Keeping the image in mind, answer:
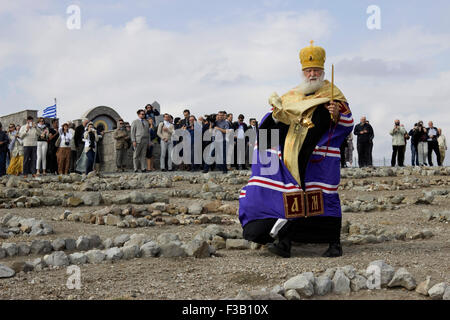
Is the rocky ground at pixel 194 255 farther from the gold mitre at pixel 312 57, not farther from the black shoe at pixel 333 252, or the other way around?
the gold mitre at pixel 312 57

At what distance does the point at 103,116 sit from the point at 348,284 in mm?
26588

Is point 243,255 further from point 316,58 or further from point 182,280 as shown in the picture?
point 316,58

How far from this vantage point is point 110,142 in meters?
23.2

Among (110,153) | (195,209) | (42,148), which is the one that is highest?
(42,148)

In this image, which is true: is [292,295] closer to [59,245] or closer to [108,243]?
[108,243]

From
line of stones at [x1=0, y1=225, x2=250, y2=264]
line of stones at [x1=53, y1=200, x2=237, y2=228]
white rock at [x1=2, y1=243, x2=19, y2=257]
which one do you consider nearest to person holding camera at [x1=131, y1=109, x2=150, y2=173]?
line of stones at [x1=53, y1=200, x2=237, y2=228]

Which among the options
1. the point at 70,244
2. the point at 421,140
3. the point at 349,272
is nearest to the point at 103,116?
the point at 421,140

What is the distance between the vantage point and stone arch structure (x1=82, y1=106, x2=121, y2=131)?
2911 cm

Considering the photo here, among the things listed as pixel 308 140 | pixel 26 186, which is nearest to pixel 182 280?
pixel 308 140

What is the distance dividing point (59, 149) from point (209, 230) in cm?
1252

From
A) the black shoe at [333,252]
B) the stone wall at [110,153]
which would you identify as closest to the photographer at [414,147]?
the stone wall at [110,153]

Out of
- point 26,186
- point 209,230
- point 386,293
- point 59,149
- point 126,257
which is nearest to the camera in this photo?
point 386,293

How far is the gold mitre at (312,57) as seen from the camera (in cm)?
604

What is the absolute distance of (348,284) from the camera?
166 inches
